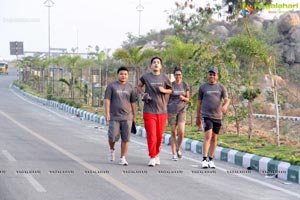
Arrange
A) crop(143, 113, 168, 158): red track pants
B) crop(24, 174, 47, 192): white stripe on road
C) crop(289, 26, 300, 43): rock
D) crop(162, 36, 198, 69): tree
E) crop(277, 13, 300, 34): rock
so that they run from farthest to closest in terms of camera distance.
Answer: crop(277, 13, 300, 34): rock → crop(289, 26, 300, 43): rock → crop(162, 36, 198, 69): tree → crop(143, 113, 168, 158): red track pants → crop(24, 174, 47, 192): white stripe on road

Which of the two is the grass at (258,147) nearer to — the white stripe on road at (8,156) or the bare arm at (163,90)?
the bare arm at (163,90)

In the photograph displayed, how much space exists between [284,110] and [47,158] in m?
20.6

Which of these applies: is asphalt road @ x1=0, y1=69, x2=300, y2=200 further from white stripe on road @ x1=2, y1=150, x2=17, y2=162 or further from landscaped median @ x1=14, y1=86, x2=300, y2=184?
landscaped median @ x1=14, y1=86, x2=300, y2=184

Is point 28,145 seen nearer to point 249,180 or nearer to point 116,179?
point 116,179

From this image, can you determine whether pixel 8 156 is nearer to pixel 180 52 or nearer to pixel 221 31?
pixel 180 52

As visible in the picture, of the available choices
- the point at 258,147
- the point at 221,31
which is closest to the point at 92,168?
the point at 258,147

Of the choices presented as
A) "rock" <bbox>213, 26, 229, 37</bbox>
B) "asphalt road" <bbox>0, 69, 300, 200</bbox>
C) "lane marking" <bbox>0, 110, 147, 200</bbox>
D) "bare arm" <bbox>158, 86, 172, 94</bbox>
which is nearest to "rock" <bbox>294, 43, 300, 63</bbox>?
"rock" <bbox>213, 26, 229, 37</bbox>

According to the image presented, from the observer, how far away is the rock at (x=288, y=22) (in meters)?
43.0

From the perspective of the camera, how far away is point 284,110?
99.1 ft

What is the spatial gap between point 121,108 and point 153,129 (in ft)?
2.28

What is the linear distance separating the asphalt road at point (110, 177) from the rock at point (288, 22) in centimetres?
3102

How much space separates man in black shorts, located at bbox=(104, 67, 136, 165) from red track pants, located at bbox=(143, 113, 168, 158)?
346 millimetres

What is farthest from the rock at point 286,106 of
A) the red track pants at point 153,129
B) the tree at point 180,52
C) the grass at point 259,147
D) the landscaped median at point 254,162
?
the red track pants at point 153,129

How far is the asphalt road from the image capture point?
8188mm
